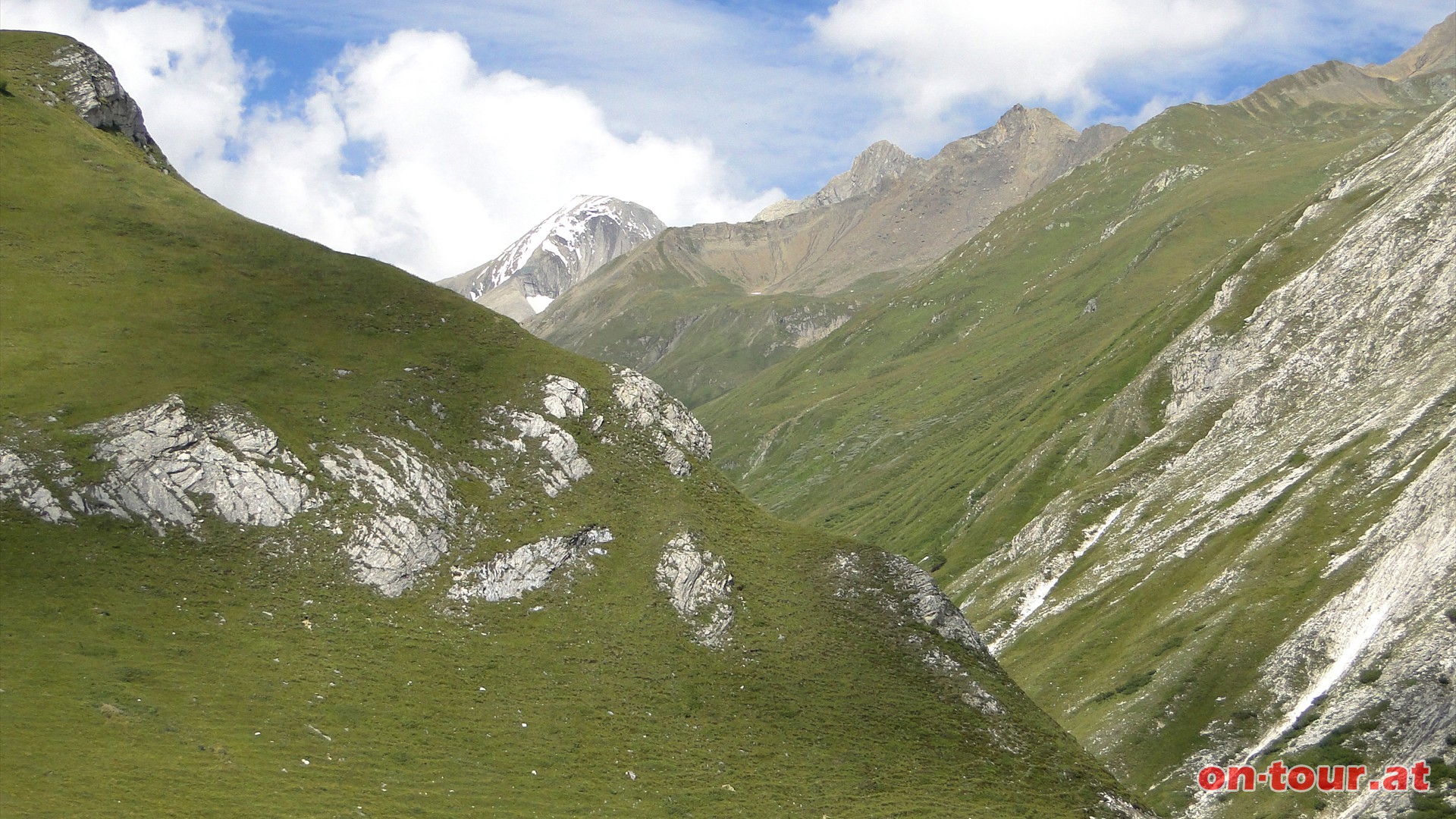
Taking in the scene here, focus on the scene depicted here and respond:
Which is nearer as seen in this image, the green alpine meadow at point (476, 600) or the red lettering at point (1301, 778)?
the green alpine meadow at point (476, 600)

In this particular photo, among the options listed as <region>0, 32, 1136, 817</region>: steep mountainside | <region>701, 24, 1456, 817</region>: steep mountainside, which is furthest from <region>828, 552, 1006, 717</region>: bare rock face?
<region>701, 24, 1456, 817</region>: steep mountainside

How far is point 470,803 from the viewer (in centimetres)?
5862

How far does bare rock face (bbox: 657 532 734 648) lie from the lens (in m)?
80.9

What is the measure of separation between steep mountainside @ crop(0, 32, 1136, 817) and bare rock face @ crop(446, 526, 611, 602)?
0.24 m

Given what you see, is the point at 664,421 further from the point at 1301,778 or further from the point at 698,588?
the point at 1301,778

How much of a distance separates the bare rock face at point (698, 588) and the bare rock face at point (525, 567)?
558 cm

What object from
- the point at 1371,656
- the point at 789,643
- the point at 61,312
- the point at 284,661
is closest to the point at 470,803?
the point at 284,661

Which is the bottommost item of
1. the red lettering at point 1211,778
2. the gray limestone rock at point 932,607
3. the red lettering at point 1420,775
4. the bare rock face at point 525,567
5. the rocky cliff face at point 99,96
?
the red lettering at point 1420,775

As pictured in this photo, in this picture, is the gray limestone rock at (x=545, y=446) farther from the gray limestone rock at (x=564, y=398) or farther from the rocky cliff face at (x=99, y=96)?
the rocky cliff face at (x=99, y=96)

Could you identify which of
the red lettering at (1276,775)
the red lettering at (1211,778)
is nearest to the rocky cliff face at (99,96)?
the red lettering at (1211,778)

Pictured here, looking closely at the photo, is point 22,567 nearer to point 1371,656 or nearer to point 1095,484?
point 1371,656

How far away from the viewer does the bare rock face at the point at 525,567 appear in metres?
79.2

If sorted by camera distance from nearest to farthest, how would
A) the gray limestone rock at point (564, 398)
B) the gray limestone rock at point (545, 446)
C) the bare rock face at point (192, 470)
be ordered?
1. the bare rock face at point (192, 470)
2. the gray limestone rock at point (545, 446)
3. the gray limestone rock at point (564, 398)

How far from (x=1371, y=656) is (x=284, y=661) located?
91.1 m
